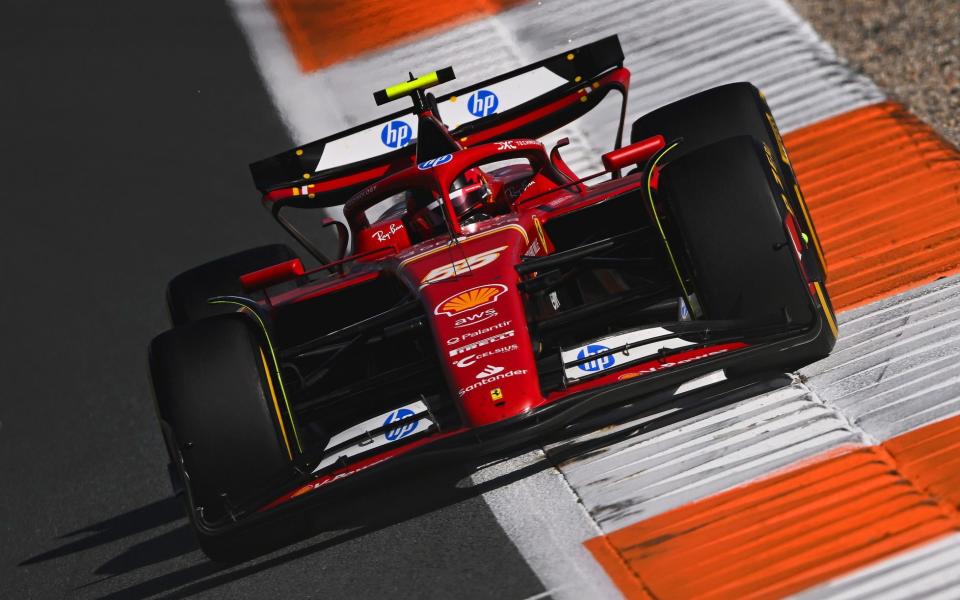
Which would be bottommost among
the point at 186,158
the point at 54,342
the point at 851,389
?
the point at 851,389

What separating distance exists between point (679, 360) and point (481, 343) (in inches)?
30.8

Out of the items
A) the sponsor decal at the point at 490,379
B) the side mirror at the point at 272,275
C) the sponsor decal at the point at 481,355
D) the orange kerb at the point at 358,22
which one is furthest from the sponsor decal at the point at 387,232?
the orange kerb at the point at 358,22

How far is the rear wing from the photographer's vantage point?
7316mm

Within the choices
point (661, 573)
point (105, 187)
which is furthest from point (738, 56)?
point (661, 573)

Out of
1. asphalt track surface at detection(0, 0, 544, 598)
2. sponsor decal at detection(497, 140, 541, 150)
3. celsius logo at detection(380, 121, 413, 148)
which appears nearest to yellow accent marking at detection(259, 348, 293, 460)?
asphalt track surface at detection(0, 0, 544, 598)

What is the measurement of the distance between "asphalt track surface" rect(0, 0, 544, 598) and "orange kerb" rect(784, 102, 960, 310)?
2739 mm

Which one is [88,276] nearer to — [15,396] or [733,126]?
[15,396]

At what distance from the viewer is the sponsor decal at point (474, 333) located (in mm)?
5215

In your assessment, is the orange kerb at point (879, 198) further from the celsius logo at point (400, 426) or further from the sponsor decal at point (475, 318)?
the celsius logo at point (400, 426)

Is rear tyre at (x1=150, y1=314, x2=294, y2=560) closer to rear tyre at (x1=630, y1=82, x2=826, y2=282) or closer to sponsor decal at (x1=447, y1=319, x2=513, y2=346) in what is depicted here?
sponsor decal at (x1=447, y1=319, x2=513, y2=346)

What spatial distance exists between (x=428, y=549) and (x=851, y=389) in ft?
6.50

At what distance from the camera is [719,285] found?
209 inches

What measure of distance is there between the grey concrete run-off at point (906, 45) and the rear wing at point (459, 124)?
287cm

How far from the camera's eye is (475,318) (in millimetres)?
5301
